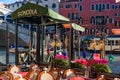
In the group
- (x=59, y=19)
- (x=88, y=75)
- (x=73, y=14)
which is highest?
(x=73, y=14)

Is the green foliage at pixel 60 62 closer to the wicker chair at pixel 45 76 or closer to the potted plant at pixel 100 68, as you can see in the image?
the potted plant at pixel 100 68

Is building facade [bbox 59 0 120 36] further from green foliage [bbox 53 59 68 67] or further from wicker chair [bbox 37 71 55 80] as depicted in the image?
wicker chair [bbox 37 71 55 80]

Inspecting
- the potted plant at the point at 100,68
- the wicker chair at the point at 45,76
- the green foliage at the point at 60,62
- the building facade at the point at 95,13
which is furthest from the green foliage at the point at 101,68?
the building facade at the point at 95,13

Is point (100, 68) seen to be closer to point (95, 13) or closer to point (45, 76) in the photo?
point (45, 76)

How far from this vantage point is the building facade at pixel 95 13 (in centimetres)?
4350

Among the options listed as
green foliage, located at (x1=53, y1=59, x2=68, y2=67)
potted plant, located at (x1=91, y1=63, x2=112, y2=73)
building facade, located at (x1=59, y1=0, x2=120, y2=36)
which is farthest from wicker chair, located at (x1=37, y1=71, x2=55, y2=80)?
building facade, located at (x1=59, y1=0, x2=120, y2=36)

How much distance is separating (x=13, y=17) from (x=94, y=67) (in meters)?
3.21

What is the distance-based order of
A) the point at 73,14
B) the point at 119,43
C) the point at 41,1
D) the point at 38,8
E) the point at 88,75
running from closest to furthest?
the point at 88,75 → the point at 38,8 → the point at 119,43 → the point at 73,14 → the point at 41,1

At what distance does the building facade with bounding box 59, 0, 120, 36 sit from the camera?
43500 mm

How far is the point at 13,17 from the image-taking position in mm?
8648

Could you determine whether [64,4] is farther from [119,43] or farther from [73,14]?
[119,43]

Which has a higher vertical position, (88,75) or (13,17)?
(13,17)

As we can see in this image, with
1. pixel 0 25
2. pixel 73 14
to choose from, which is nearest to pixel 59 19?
pixel 0 25

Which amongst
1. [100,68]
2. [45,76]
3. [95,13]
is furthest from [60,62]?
[95,13]
